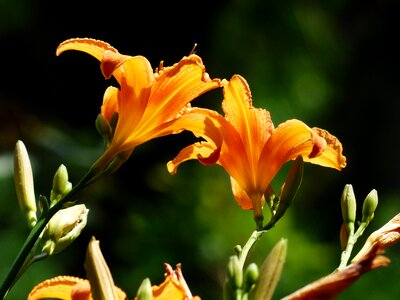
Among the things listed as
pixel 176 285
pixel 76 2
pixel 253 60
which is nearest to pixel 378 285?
pixel 253 60

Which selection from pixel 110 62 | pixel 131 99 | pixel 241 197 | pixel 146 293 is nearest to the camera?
pixel 146 293

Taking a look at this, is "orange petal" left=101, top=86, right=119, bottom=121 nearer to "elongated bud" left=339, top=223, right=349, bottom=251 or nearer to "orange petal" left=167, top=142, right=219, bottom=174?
"orange petal" left=167, top=142, right=219, bottom=174

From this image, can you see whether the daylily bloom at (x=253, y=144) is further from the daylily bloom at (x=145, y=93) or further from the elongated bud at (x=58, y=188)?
the elongated bud at (x=58, y=188)

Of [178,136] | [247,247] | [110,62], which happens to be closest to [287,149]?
[247,247]

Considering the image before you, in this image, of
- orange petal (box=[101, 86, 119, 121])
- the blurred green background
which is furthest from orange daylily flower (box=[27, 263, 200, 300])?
the blurred green background

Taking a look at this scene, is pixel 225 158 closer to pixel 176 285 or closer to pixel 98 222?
pixel 176 285

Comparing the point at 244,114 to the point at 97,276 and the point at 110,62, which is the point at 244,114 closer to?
the point at 110,62

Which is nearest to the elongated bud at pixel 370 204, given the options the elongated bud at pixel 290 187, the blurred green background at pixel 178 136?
the elongated bud at pixel 290 187
